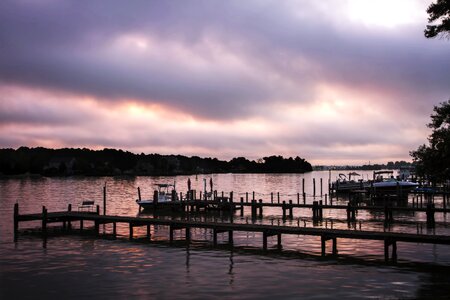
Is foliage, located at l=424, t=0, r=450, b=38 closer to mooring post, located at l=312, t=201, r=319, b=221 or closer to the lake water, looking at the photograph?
the lake water

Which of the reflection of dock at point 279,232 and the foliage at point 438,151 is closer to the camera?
the foliage at point 438,151

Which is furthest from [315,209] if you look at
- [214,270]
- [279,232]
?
[214,270]

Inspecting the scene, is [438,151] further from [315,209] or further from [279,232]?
[315,209]

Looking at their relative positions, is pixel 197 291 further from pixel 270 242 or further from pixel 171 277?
pixel 270 242

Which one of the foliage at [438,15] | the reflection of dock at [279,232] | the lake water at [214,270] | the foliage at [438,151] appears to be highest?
the foliage at [438,15]

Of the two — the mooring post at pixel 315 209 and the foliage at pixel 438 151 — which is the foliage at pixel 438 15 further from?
the mooring post at pixel 315 209

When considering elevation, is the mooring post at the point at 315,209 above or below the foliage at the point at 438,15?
below

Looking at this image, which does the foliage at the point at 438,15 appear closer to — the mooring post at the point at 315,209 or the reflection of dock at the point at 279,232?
the reflection of dock at the point at 279,232

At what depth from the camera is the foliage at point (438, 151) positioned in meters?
18.1

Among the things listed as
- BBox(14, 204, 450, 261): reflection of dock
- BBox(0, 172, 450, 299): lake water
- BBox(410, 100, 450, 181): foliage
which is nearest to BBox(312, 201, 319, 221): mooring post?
BBox(0, 172, 450, 299): lake water

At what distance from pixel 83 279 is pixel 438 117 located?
54.8 feet

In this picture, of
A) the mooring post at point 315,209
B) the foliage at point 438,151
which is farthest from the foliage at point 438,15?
the mooring post at point 315,209

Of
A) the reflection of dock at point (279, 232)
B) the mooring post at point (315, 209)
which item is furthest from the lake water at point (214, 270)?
the mooring post at point (315, 209)

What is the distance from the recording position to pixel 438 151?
60.2 ft
